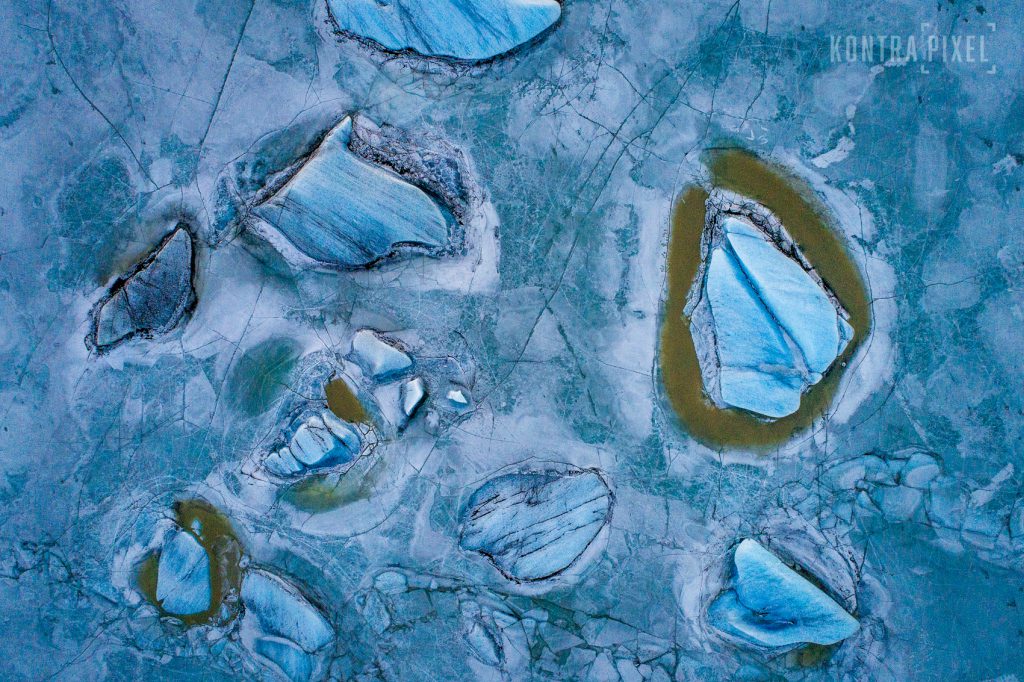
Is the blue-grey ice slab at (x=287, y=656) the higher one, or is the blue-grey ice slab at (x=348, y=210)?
the blue-grey ice slab at (x=348, y=210)

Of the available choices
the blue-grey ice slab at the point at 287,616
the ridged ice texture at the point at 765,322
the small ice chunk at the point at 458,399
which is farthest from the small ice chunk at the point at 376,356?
the ridged ice texture at the point at 765,322

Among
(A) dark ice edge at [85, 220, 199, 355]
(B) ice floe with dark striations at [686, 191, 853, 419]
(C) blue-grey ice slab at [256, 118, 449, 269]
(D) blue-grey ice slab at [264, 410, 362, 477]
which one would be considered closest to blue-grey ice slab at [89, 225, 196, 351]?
(A) dark ice edge at [85, 220, 199, 355]

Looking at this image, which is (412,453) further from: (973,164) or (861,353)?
(973,164)

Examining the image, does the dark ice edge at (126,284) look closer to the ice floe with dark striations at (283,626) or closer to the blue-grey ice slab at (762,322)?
the ice floe with dark striations at (283,626)

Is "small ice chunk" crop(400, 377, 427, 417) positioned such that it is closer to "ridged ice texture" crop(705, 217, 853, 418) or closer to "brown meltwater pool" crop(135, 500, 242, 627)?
"brown meltwater pool" crop(135, 500, 242, 627)

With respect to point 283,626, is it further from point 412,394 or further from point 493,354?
point 493,354

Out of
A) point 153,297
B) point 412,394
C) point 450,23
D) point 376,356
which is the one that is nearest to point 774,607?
point 412,394
